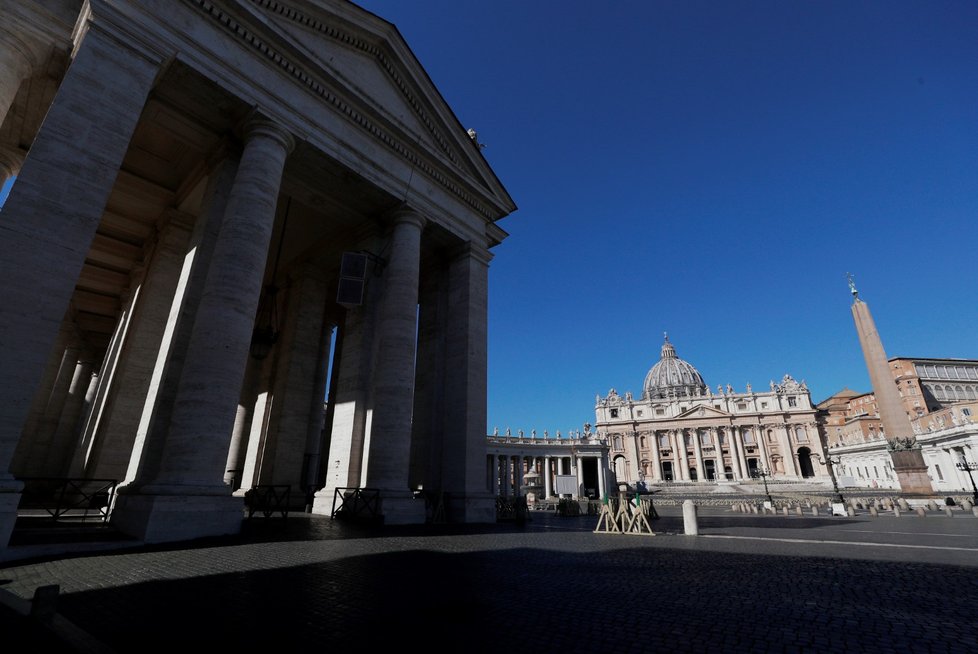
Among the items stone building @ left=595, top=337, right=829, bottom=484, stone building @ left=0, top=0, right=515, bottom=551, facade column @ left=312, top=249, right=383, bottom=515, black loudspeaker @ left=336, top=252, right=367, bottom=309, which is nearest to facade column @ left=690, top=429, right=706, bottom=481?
stone building @ left=595, top=337, right=829, bottom=484

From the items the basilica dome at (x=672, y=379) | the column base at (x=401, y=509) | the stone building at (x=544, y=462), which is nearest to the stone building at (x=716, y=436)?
the basilica dome at (x=672, y=379)

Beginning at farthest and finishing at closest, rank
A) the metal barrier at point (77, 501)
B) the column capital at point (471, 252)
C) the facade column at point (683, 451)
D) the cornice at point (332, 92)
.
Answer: the facade column at point (683, 451)
the column capital at point (471, 252)
the cornice at point (332, 92)
the metal barrier at point (77, 501)

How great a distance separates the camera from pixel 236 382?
1008 centimetres

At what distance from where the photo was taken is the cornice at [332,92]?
11.6m

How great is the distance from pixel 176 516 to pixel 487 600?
6.92 m

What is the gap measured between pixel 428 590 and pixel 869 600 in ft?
16.9

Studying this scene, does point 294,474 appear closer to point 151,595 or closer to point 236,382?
point 236,382

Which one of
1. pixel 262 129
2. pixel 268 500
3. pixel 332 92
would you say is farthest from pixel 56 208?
pixel 332 92

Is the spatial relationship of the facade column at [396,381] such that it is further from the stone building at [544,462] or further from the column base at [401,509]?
the stone building at [544,462]

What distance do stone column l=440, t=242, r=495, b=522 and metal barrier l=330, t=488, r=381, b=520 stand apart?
3345 mm

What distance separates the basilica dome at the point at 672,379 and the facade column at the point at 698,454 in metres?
19.3

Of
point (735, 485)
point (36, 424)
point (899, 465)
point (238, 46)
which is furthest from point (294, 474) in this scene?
point (735, 485)

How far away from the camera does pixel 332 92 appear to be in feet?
45.2

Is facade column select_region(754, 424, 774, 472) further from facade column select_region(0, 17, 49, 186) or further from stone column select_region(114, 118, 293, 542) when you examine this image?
facade column select_region(0, 17, 49, 186)
